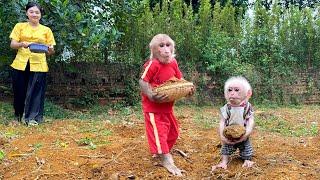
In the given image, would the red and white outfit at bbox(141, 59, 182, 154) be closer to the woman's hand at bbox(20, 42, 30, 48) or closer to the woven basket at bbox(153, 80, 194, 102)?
the woven basket at bbox(153, 80, 194, 102)

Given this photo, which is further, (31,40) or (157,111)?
(31,40)

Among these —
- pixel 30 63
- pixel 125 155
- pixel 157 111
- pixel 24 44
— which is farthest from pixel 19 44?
pixel 157 111

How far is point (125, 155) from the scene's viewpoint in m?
5.30

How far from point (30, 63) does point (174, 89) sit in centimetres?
353

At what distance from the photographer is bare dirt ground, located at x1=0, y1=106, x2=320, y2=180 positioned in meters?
4.71

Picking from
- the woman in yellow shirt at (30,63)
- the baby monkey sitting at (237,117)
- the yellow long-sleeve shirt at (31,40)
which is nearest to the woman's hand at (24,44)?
the woman in yellow shirt at (30,63)

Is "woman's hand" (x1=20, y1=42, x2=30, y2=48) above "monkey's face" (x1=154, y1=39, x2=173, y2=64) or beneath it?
beneath

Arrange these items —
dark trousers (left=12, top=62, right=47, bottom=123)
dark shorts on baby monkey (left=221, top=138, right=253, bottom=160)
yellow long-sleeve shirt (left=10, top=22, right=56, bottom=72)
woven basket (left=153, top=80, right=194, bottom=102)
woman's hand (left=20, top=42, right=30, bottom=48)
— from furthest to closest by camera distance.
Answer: dark trousers (left=12, top=62, right=47, bottom=123) → yellow long-sleeve shirt (left=10, top=22, right=56, bottom=72) → woman's hand (left=20, top=42, right=30, bottom=48) → dark shorts on baby monkey (left=221, top=138, right=253, bottom=160) → woven basket (left=153, top=80, right=194, bottom=102)

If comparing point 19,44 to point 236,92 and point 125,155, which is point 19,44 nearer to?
point 125,155

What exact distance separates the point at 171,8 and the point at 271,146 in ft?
20.6

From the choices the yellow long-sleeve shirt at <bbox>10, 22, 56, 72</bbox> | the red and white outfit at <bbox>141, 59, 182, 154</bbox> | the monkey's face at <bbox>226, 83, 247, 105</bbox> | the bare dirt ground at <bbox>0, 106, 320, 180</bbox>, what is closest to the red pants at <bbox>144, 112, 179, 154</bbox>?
the red and white outfit at <bbox>141, 59, 182, 154</bbox>

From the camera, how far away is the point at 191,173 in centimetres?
484

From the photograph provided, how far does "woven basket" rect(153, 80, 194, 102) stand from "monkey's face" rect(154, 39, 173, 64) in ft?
0.80

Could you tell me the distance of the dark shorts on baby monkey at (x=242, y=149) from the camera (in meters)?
4.88
